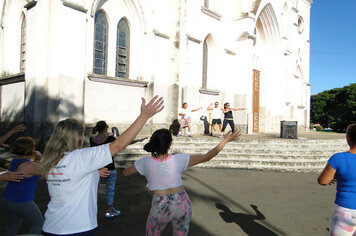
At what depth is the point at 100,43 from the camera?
36.8ft

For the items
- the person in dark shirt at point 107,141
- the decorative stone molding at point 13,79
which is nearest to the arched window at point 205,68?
the decorative stone molding at point 13,79

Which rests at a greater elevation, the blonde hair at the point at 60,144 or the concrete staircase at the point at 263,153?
the blonde hair at the point at 60,144

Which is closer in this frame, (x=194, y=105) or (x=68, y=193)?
(x=68, y=193)

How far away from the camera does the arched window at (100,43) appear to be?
435 inches

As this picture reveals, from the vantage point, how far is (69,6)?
9219 millimetres

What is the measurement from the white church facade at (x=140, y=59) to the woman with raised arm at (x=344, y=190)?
8.75m

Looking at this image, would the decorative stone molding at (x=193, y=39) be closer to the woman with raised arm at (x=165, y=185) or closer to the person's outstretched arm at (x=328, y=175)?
the woman with raised arm at (x=165, y=185)

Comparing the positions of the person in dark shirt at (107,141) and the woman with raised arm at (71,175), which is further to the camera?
the person in dark shirt at (107,141)

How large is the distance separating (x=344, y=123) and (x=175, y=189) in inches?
1741

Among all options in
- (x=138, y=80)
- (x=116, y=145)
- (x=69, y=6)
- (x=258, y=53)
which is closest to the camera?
(x=116, y=145)

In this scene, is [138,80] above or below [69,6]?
below

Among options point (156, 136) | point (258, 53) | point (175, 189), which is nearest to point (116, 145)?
point (156, 136)

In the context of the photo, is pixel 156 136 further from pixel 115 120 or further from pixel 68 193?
pixel 115 120

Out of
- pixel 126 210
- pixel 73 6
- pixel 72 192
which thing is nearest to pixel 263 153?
pixel 126 210
